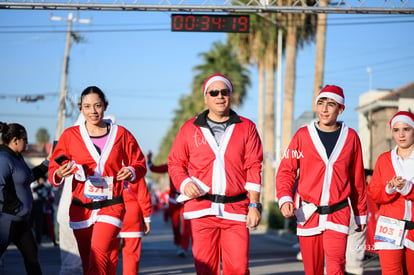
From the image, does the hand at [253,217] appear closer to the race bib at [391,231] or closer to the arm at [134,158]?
the arm at [134,158]

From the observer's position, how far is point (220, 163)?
6840 millimetres

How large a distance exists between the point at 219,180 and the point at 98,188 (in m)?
1.29

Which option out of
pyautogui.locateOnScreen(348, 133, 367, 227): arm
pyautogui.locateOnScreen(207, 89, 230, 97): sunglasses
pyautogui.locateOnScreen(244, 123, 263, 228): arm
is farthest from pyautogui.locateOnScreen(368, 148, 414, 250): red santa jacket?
pyautogui.locateOnScreen(207, 89, 230, 97): sunglasses

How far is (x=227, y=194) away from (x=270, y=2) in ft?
31.2

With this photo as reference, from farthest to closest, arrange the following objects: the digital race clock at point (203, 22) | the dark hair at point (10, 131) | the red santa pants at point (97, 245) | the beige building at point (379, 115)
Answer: the beige building at point (379, 115), the digital race clock at point (203, 22), the dark hair at point (10, 131), the red santa pants at point (97, 245)

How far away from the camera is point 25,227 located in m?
8.73

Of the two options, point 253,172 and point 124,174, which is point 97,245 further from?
point 253,172

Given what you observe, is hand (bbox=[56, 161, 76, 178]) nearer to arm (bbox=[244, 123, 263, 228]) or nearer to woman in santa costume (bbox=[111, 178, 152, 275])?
arm (bbox=[244, 123, 263, 228])

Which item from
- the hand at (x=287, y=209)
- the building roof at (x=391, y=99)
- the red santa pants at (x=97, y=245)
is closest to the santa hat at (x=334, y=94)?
the hand at (x=287, y=209)

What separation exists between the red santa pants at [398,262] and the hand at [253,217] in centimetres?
157

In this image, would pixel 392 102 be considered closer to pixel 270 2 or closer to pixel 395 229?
pixel 270 2

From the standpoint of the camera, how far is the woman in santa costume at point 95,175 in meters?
7.35

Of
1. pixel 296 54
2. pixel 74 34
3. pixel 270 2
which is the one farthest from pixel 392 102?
pixel 270 2

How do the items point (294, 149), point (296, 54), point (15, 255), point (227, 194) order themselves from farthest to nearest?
1. point (296, 54)
2. point (15, 255)
3. point (294, 149)
4. point (227, 194)
